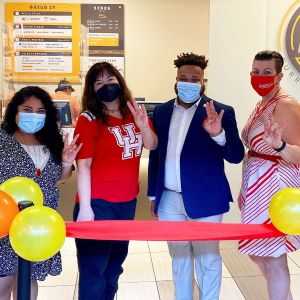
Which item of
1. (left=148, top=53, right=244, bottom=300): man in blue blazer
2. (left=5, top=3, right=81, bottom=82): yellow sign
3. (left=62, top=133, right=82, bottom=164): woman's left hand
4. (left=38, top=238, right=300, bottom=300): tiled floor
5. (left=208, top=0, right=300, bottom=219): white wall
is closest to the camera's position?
(left=62, top=133, right=82, bottom=164): woman's left hand

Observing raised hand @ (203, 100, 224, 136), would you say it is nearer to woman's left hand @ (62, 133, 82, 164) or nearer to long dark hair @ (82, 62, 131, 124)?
long dark hair @ (82, 62, 131, 124)

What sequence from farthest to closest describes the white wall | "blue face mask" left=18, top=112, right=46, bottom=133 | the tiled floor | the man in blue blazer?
the white wall
the tiled floor
the man in blue blazer
"blue face mask" left=18, top=112, right=46, bottom=133

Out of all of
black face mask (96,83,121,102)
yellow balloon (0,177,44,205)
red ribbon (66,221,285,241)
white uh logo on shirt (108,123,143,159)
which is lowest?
red ribbon (66,221,285,241)

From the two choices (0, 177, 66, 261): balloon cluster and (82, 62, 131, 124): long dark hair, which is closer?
(0, 177, 66, 261): balloon cluster

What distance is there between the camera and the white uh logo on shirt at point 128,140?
6.94 ft

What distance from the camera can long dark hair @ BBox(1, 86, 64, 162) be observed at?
6.61 feet

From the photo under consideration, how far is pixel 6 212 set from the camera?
1.29m

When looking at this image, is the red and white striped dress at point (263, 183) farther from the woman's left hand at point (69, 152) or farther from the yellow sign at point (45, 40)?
the yellow sign at point (45, 40)

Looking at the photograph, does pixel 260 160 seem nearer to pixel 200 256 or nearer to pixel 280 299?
pixel 200 256

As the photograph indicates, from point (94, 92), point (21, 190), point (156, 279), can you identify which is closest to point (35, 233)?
point (21, 190)

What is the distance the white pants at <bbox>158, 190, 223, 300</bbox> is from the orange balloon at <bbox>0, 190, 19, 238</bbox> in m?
1.07

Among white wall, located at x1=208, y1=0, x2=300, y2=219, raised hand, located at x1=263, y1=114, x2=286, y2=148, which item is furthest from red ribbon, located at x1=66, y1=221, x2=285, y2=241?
white wall, located at x1=208, y1=0, x2=300, y2=219

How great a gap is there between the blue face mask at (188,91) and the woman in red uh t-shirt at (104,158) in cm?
21

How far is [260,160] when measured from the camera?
2211 millimetres
